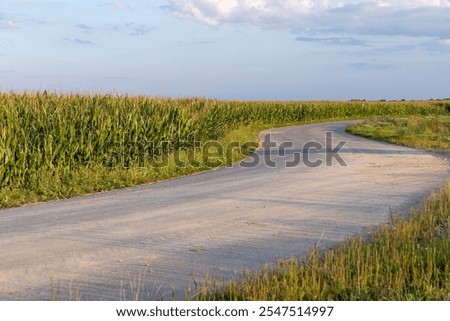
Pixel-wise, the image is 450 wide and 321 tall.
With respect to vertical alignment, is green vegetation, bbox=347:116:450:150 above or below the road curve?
above

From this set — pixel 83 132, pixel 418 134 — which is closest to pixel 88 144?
pixel 83 132

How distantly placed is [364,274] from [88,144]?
40.3 ft

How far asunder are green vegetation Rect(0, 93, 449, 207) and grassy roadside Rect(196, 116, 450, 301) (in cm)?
770

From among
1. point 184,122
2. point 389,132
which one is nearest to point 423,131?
point 389,132

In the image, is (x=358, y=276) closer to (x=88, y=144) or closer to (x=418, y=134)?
(x=88, y=144)

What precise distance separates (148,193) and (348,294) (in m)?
8.50

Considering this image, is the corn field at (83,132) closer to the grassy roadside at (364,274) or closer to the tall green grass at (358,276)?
the grassy roadside at (364,274)

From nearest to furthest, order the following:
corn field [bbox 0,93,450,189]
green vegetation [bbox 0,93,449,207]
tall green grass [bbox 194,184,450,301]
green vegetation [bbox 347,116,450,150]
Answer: tall green grass [bbox 194,184,450,301] < green vegetation [bbox 0,93,449,207] < corn field [bbox 0,93,450,189] < green vegetation [bbox 347,116,450,150]

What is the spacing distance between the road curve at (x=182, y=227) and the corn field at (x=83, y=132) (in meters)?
Answer: 2.55

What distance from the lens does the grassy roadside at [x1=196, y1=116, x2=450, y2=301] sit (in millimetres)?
6043

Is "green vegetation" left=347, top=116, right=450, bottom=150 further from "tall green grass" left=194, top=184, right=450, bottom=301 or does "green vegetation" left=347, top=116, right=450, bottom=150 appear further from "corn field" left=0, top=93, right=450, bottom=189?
"tall green grass" left=194, top=184, right=450, bottom=301

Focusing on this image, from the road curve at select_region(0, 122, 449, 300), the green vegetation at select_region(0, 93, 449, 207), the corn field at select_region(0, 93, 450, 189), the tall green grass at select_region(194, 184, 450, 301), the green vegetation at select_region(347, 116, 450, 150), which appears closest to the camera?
the tall green grass at select_region(194, 184, 450, 301)

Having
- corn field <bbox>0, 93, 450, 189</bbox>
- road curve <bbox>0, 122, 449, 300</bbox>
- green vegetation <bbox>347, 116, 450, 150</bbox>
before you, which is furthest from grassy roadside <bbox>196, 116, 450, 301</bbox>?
green vegetation <bbox>347, 116, 450, 150</bbox>

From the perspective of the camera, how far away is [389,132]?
1421 inches
